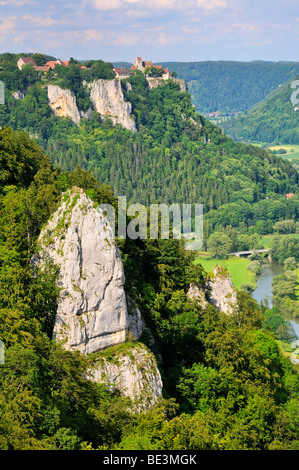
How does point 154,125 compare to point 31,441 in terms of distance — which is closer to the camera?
point 31,441

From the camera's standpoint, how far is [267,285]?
101750 mm

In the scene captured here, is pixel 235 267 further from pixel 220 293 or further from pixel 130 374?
pixel 130 374

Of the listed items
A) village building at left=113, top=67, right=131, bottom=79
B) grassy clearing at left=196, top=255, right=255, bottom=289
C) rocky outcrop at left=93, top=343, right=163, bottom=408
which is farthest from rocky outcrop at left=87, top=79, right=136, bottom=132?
rocky outcrop at left=93, top=343, right=163, bottom=408

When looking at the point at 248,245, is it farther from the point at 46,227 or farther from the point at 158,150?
the point at 46,227

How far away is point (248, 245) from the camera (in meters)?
124

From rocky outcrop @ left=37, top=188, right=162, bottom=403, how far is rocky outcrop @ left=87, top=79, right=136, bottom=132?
133 meters

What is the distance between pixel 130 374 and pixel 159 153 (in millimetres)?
139218

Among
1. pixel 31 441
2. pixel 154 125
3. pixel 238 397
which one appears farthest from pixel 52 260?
pixel 154 125

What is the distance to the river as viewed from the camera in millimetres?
86169

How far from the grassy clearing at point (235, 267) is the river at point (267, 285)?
1.48m

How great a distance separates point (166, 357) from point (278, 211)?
116498 millimetres

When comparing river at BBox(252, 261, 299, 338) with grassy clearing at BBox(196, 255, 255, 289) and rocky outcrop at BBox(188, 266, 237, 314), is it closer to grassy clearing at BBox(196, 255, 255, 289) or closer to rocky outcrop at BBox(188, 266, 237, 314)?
grassy clearing at BBox(196, 255, 255, 289)

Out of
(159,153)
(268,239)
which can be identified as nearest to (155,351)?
(268,239)

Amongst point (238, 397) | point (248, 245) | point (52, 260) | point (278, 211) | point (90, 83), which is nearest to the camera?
point (52, 260)
